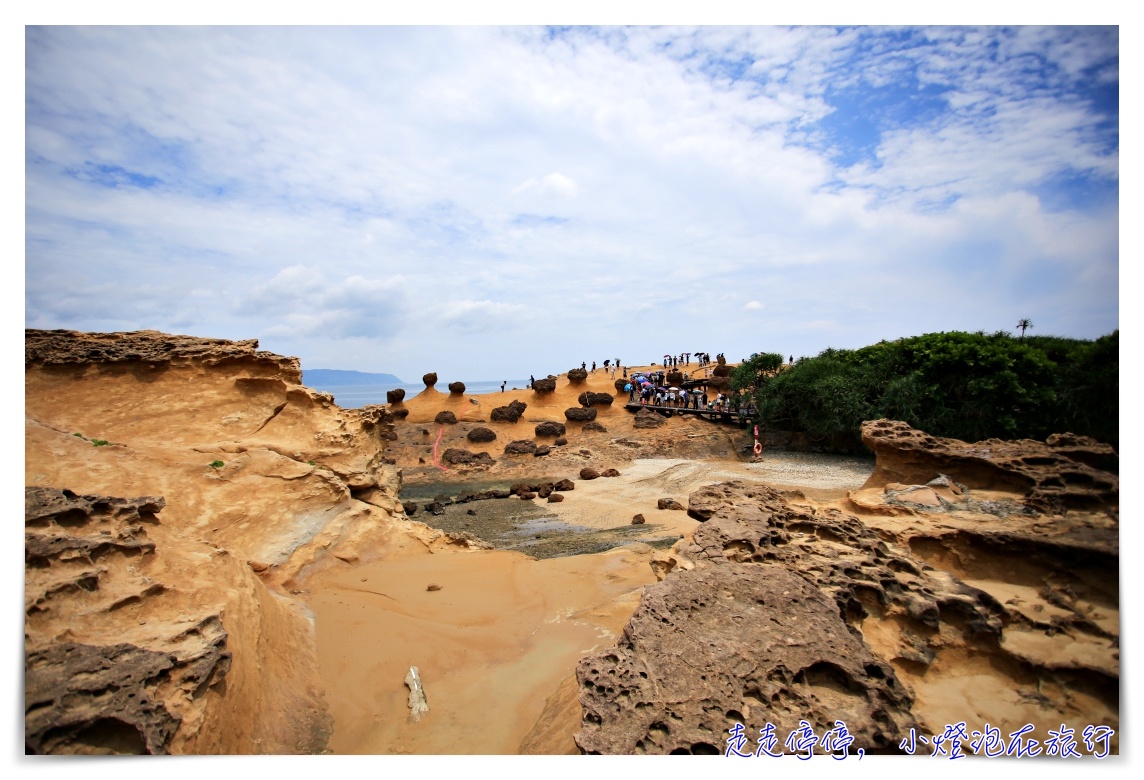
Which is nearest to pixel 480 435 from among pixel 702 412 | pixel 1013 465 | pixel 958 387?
pixel 702 412

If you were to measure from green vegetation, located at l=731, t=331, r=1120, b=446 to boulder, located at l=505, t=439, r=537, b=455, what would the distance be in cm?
1038

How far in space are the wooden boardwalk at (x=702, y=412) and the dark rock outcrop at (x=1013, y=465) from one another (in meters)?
18.9

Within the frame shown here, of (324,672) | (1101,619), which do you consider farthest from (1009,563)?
(324,672)

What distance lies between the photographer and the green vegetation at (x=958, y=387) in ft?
15.5

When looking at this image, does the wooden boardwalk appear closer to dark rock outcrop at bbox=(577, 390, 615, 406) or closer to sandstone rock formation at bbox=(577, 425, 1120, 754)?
dark rock outcrop at bbox=(577, 390, 615, 406)

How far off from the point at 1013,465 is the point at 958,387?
11.8 m

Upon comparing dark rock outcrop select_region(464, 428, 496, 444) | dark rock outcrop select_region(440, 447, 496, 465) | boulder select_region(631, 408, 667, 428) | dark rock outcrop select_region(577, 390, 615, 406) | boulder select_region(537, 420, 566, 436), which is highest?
dark rock outcrop select_region(577, 390, 615, 406)

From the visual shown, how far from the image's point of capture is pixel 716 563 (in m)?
4.84

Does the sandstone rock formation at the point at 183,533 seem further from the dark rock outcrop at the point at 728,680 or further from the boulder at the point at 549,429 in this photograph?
the boulder at the point at 549,429

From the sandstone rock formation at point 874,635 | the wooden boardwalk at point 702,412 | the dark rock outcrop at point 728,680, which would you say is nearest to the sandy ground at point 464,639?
the dark rock outcrop at point 728,680

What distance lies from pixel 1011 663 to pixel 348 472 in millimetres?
7971

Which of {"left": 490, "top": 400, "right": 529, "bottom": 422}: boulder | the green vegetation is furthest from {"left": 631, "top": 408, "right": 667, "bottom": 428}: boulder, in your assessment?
{"left": 490, "top": 400, "right": 529, "bottom": 422}: boulder

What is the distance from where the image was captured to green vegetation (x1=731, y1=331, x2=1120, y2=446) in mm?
4738

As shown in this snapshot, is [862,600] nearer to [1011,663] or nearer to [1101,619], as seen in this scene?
[1011,663]
